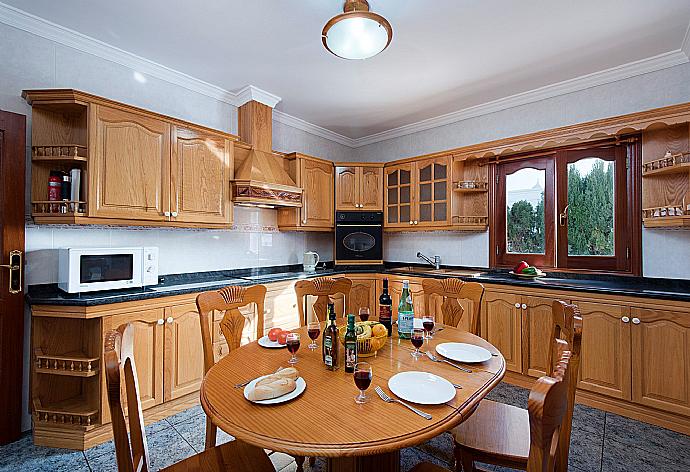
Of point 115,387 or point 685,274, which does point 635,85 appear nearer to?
point 685,274

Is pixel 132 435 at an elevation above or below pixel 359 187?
below

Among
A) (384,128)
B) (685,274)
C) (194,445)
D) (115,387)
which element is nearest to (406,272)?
(384,128)

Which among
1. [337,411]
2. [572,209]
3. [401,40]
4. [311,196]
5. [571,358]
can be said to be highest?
[401,40]

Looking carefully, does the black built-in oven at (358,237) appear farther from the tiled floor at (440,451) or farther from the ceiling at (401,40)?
the tiled floor at (440,451)

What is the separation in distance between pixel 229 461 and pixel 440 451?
1.34m

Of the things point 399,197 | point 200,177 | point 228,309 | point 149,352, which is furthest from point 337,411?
point 399,197

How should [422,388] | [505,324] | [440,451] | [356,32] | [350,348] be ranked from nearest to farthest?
[422,388] → [350,348] → [356,32] → [440,451] → [505,324]

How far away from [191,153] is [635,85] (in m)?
3.72

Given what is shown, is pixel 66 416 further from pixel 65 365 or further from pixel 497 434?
pixel 497 434

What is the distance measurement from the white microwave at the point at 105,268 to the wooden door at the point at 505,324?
9.11 feet

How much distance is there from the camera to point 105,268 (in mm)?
2318

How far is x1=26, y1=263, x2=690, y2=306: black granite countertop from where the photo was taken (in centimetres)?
220

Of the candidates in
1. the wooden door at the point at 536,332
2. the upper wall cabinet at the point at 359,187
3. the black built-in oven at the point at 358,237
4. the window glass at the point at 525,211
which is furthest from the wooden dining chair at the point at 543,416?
the upper wall cabinet at the point at 359,187

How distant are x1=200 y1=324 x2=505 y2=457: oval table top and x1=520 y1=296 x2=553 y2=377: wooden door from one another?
1.62 metres
